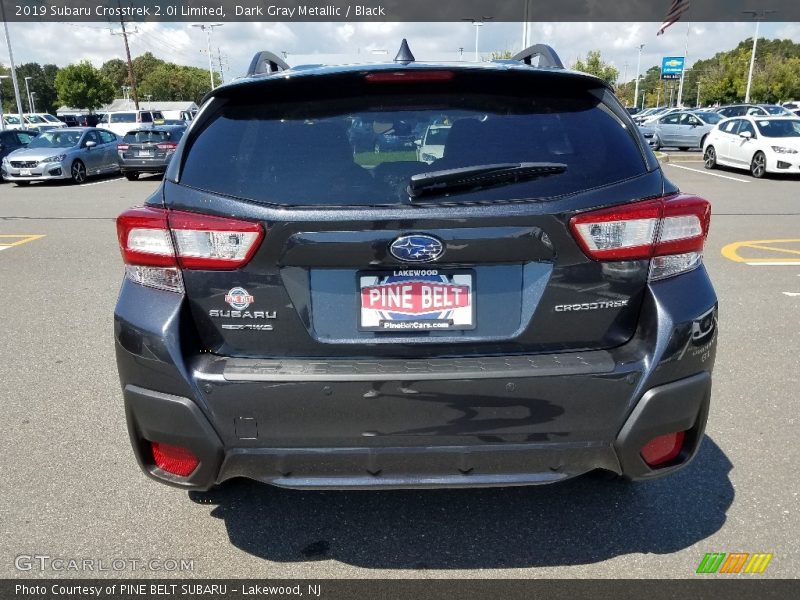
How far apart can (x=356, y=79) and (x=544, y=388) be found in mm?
1274

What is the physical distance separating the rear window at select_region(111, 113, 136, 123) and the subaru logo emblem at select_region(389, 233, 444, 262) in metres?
45.7

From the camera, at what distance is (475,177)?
2.16 meters

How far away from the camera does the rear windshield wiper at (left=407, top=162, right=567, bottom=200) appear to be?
7.06 ft

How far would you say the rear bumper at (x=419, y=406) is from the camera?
213 cm

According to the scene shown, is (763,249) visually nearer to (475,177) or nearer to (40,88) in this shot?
(475,177)

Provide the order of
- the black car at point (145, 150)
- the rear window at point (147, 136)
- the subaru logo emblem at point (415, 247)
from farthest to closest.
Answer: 1. the rear window at point (147, 136)
2. the black car at point (145, 150)
3. the subaru logo emblem at point (415, 247)

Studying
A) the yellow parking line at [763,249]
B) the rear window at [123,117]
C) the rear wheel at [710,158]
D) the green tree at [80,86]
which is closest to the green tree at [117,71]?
the green tree at [80,86]

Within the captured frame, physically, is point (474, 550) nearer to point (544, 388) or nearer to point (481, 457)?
point (481, 457)

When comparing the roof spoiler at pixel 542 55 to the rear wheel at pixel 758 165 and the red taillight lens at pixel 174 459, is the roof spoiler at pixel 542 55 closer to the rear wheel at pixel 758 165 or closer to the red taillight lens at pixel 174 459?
the red taillight lens at pixel 174 459

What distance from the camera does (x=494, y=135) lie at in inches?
89.6

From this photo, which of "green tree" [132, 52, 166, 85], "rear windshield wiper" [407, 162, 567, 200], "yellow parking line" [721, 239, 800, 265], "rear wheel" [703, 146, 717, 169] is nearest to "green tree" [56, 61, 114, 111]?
"green tree" [132, 52, 166, 85]

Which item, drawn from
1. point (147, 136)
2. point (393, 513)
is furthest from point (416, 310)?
point (147, 136)

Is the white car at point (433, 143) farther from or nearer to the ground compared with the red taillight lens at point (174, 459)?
farther from the ground

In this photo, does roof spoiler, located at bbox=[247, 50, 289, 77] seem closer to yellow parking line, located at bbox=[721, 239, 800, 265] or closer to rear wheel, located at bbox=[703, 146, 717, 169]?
yellow parking line, located at bbox=[721, 239, 800, 265]
